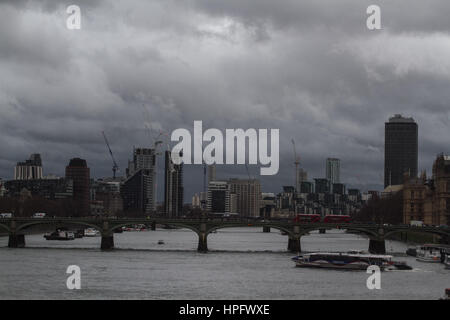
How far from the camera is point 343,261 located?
118875mm

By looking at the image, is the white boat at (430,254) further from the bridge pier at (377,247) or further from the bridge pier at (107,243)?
the bridge pier at (107,243)

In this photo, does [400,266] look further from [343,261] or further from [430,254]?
[430,254]

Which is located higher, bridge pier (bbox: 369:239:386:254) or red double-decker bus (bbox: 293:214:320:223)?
red double-decker bus (bbox: 293:214:320:223)

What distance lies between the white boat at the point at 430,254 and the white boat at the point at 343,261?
1025 cm

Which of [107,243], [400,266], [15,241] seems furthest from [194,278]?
[15,241]

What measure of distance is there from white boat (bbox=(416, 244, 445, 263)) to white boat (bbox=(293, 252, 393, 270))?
10245 millimetres

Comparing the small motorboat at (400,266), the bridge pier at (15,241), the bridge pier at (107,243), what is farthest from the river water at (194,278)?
the bridge pier at (15,241)

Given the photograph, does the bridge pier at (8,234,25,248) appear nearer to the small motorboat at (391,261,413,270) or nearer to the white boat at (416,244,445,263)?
the small motorboat at (391,261,413,270)

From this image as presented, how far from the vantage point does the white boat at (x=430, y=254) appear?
126875 mm

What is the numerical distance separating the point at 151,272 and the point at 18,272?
16.0m

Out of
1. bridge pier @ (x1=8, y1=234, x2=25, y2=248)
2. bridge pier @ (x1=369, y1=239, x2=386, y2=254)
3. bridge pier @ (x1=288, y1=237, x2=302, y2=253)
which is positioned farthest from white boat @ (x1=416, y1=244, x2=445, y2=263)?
bridge pier @ (x1=8, y1=234, x2=25, y2=248)

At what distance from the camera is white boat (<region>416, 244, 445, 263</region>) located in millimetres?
126875

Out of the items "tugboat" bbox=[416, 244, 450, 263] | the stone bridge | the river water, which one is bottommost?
the river water
